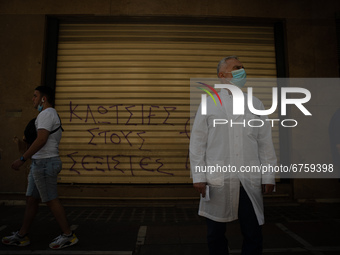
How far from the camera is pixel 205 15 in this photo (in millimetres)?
5758

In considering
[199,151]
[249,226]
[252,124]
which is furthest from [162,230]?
[252,124]

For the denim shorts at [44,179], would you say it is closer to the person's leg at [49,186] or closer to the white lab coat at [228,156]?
the person's leg at [49,186]

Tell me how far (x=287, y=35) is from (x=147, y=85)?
11.6 feet

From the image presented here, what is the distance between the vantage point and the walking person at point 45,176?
2988 mm

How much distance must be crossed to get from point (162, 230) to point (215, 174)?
2.10 metres

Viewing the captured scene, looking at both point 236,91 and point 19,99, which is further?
point 19,99

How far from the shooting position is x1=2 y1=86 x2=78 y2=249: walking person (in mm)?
2988

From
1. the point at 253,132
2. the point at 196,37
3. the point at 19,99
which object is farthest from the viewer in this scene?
the point at 196,37

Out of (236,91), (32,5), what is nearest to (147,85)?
(32,5)

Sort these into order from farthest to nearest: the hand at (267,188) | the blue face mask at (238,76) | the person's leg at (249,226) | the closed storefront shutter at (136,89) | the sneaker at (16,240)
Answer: the closed storefront shutter at (136,89), the sneaker at (16,240), the blue face mask at (238,76), the hand at (267,188), the person's leg at (249,226)

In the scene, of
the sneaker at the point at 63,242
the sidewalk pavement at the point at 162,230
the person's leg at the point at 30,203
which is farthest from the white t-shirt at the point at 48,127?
the sidewalk pavement at the point at 162,230

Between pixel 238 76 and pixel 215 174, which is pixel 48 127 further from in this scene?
pixel 238 76

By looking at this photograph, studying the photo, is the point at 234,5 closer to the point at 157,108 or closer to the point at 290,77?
the point at 290,77

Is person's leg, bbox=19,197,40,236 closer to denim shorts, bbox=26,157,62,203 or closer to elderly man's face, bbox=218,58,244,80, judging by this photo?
denim shorts, bbox=26,157,62,203
